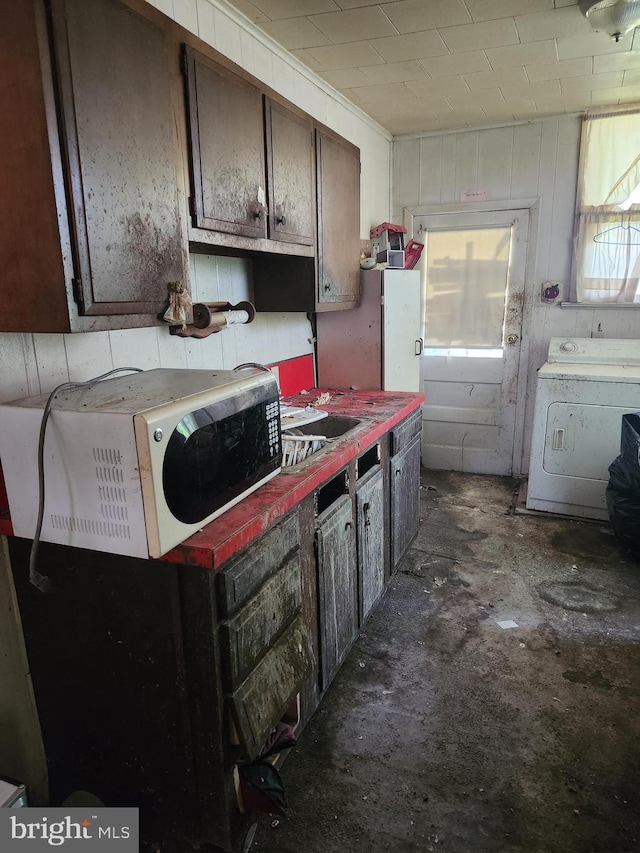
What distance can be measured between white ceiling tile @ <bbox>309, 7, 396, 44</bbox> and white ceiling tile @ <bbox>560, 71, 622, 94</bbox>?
4.21ft

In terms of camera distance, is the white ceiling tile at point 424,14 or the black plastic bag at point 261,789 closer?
the black plastic bag at point 261,789

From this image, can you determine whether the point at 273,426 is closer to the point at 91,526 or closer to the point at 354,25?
the point at 91,526

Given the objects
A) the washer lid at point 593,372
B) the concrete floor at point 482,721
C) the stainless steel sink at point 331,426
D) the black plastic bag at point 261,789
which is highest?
the washer lid at point 593,372

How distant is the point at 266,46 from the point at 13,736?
2.87 meters

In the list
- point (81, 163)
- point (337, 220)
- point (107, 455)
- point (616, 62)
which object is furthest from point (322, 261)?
point (616, 62)

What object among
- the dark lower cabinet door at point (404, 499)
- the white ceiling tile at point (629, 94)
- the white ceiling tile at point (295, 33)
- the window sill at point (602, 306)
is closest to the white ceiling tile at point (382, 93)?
the white ceiling tile at point (295, 33)

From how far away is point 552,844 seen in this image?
156 centimetres

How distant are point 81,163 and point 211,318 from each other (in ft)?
1.97

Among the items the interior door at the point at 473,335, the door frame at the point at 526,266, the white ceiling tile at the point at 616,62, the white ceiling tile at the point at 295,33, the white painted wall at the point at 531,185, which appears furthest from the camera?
the interior door at the point at 473,335

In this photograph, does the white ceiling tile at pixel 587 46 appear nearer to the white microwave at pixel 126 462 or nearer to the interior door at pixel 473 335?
the interior door at pixel 473 335

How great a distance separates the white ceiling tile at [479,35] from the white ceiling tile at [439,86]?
422mm

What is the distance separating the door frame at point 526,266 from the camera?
404 centimetres

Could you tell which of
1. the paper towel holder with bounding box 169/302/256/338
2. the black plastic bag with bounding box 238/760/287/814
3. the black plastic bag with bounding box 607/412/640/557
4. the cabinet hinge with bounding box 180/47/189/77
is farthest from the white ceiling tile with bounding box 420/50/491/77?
the black plastic bag with bounding box 238/760/287/814

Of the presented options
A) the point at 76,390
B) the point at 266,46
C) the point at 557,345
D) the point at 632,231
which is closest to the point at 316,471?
the point at 76,390
